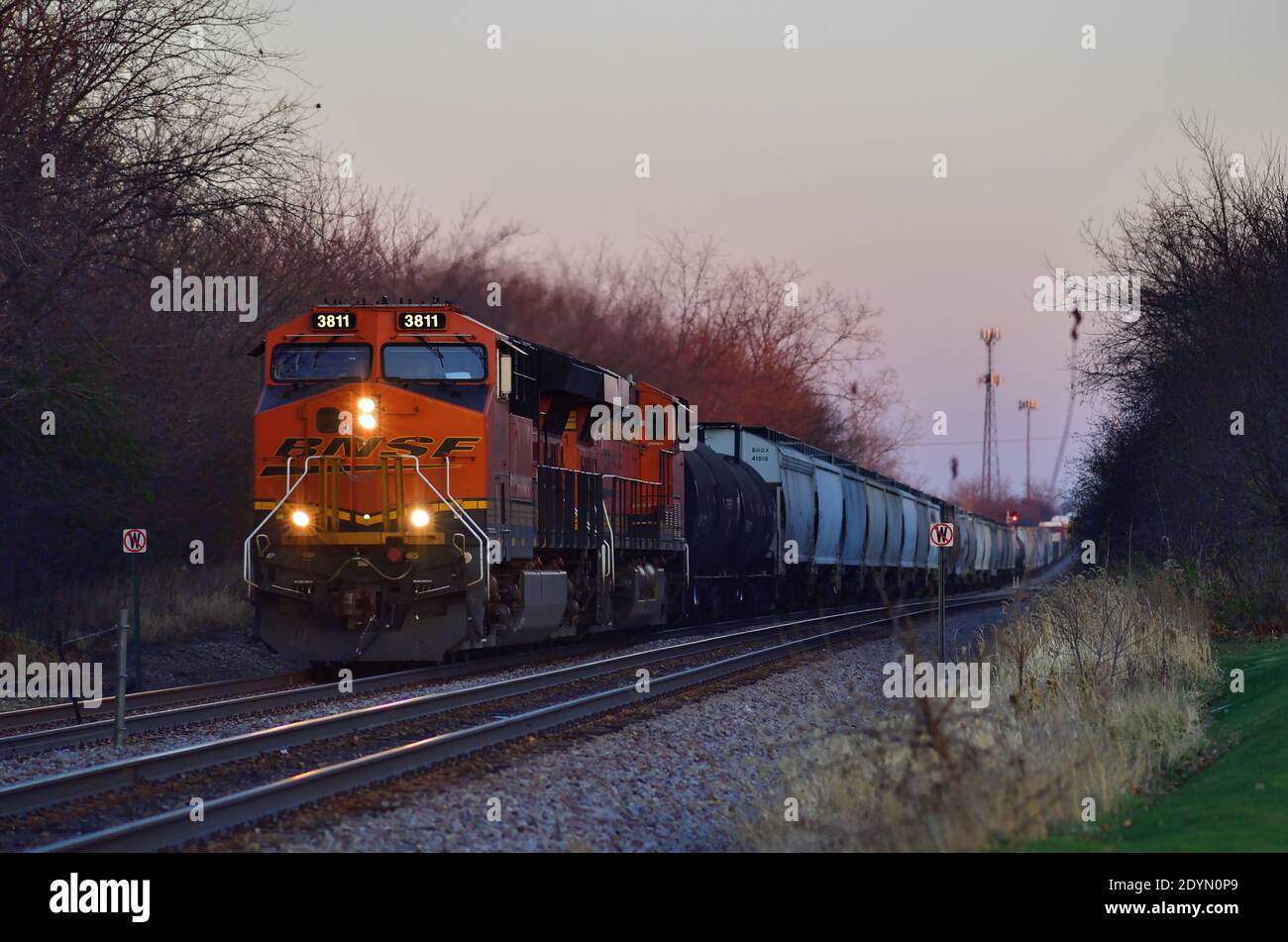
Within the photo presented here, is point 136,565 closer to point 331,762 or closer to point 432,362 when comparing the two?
point 432,362

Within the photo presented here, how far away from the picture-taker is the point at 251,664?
20.2 m

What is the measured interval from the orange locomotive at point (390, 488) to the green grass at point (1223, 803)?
312 inches

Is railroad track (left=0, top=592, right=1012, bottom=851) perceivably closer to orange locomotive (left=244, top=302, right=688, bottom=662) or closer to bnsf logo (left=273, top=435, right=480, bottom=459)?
orange locomotive (left=244, top=302, right=688, bottom=662)

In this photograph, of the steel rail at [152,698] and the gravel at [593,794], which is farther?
the steel rail at [152,698]

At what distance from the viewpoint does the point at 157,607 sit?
24.0 metres

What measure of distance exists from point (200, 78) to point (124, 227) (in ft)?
6.93

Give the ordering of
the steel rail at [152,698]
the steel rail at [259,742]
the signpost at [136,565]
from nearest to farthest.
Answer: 1. the steel rail at [259,742]
2. the steel rail at [152,698]
3. the signpost at [136,565]

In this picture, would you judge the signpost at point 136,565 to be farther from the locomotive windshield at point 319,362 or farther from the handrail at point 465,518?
the handrail at point 465,518

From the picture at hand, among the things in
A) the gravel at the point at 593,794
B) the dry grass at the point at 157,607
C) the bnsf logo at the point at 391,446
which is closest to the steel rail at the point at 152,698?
the bnsf logo at the point at 391,446

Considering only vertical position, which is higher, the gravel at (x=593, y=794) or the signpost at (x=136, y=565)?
the signpost at (x=136, y=565)

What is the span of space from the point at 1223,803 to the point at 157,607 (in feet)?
62.7

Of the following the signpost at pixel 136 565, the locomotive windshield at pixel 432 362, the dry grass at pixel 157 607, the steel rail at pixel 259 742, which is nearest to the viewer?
the steel rail at pixel 259 742

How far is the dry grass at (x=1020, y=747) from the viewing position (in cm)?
742
